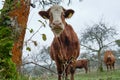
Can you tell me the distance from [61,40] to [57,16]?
2.88 ft

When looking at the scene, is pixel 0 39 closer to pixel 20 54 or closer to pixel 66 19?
pixel 20 54

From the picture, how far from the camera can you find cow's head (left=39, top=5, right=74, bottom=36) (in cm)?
784

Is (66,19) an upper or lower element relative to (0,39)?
upper

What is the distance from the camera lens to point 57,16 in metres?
8.25

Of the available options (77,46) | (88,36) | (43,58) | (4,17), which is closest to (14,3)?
(4,17)

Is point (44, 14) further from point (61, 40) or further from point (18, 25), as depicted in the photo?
point (18, 25)

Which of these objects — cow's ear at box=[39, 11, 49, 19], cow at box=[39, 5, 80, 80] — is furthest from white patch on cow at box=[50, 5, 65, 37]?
cow's ear at box=[39, 11, 49, 19]

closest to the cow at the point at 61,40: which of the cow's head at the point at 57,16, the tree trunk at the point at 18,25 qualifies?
the cow's head at the point at 57,16

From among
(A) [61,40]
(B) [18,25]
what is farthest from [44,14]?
(B) [18,25]

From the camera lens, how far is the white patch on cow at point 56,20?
25.6 ft

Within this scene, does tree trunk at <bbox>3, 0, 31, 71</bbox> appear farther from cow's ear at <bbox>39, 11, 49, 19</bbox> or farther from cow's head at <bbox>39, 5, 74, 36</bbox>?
cow's ear at <bbox>39, 11, 49, 19</bbox>

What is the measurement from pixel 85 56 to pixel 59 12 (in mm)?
74724

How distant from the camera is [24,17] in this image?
6648mm

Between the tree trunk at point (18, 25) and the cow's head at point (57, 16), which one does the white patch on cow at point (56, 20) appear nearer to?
the cow's head at point (57, 16)
